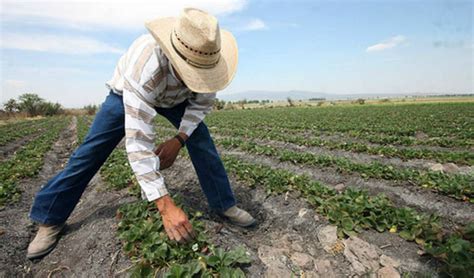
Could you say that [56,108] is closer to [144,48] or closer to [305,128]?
[305,128]

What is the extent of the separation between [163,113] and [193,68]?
1021 millimetres

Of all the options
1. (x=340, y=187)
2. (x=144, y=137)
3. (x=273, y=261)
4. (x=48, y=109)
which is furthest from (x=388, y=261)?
(x=48, y=109)

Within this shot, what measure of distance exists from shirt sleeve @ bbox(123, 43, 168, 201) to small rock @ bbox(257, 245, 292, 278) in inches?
42.3

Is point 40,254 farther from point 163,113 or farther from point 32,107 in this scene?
point 32,107

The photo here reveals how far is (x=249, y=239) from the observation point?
340 centimetres

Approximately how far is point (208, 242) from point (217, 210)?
33.9 inches

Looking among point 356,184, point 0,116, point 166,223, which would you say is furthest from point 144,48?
point 0,116

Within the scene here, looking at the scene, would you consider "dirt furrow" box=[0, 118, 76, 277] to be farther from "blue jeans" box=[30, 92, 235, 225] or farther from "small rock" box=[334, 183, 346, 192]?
"small rock" box=[334, 183, 346, 192]

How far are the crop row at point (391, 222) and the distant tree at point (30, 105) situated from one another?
6060 cm

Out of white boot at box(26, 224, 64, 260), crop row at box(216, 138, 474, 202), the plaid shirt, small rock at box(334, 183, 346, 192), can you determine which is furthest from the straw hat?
crop row at box(216, 138, 474, 202)

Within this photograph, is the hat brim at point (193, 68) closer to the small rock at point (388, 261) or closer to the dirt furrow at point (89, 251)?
the dirt furrow at point (89, 251)

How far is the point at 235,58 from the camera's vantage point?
109 inches

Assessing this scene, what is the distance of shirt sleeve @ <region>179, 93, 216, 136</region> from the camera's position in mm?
3055

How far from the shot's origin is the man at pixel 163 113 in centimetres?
227
